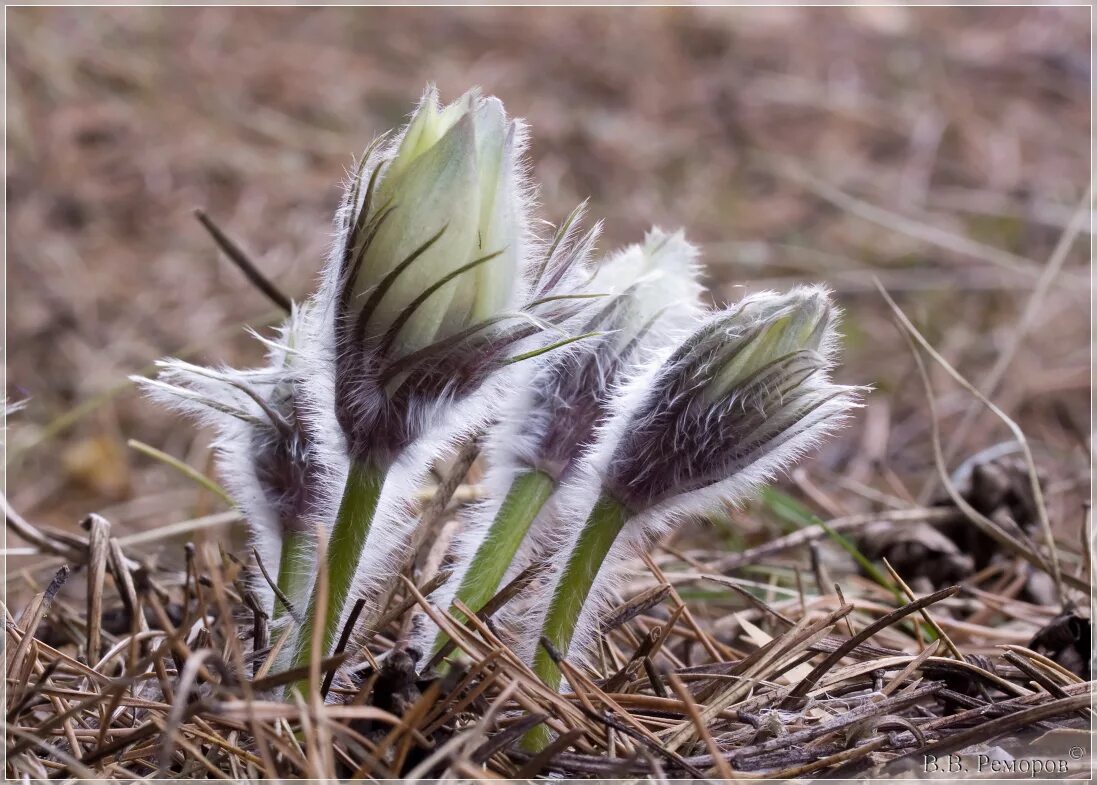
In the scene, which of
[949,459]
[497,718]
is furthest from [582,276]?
[949,459]

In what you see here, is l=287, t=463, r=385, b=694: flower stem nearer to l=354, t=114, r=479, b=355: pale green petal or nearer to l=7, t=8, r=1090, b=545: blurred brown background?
l=354, t=114, r=479, b=355: pale green petal

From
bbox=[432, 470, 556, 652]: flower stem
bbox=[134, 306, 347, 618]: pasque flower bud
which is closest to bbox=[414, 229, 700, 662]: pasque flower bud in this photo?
bbox=[432, 470, 556, 652]: flower stem

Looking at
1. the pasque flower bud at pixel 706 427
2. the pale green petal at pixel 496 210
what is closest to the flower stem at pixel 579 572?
the pasque flower bud at pixel 706 427

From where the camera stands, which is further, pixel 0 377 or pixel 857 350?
pixel 857 350

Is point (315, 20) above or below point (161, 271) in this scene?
above

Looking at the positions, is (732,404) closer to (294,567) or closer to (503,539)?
(503,539)

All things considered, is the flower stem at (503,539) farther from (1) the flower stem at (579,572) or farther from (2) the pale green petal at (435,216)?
(2) the pale green petal at (435,216)

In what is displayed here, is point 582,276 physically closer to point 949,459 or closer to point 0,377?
point 949,459
